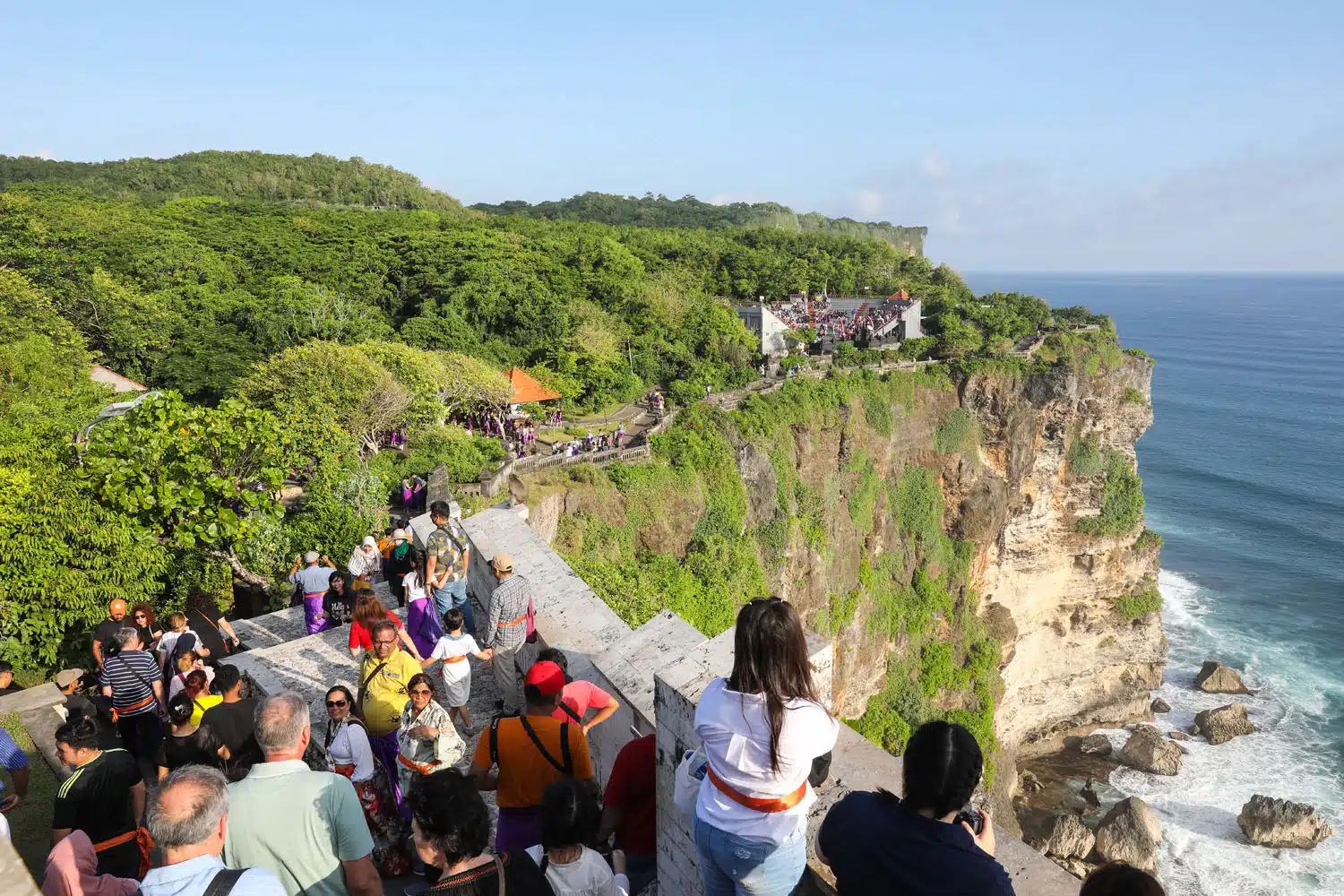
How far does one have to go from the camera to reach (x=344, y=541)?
1450 cm

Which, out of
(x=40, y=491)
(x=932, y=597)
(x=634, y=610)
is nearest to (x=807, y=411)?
(x=932, y=597)

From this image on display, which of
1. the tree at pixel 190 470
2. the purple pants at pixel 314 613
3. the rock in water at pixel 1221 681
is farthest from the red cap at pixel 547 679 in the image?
the rock in water at pixel 1221 681

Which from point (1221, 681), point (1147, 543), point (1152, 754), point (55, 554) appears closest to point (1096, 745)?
point (1152, 754)

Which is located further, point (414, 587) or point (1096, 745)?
point (1096, 745)

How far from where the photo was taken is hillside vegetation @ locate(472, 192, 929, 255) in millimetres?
93875

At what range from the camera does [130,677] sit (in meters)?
6.68

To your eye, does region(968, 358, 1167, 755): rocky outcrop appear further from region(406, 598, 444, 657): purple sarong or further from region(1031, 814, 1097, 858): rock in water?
region(406, 598, 444, 657): purple sarong

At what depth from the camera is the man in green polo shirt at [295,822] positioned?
11.6ft

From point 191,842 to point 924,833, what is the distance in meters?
2.88

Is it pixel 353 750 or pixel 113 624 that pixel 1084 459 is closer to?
pixel 113 624

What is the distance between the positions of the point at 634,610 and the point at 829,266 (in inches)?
1717

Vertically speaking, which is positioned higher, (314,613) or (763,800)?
(763,800)

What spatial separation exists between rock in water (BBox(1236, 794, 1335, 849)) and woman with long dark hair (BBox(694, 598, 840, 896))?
32936 millimetres

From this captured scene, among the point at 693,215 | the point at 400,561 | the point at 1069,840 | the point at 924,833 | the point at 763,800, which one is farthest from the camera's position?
the point at 693,215
